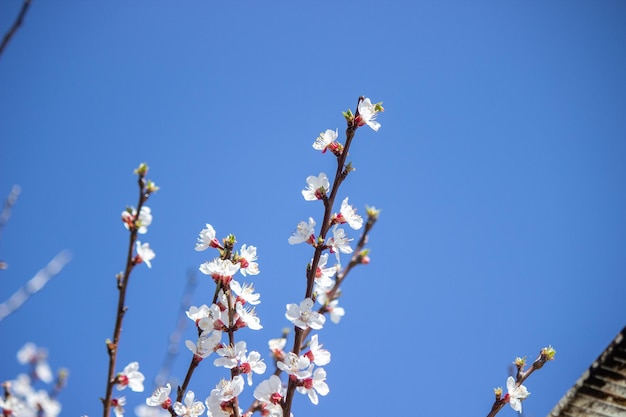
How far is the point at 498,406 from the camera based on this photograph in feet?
8.22

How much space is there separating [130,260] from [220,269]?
1.69ft

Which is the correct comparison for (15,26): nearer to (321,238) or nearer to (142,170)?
(142,170)

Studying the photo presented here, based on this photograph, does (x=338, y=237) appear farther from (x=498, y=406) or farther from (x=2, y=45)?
(x=2, y=45)

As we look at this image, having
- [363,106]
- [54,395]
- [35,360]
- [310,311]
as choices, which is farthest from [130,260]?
[35,360]

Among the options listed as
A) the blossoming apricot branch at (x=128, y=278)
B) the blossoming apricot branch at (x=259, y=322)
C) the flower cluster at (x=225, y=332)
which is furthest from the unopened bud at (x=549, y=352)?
the blossoming apricot branch at (x=128, y=278)

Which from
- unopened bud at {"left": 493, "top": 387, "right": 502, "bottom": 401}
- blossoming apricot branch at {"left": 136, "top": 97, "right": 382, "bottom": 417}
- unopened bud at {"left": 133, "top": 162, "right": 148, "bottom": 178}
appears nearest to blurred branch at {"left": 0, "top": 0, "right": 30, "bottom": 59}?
unopened bud at {"left": 133, "top": 162, "right": 148, "bottom": 178}

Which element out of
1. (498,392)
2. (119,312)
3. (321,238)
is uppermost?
(321,238)

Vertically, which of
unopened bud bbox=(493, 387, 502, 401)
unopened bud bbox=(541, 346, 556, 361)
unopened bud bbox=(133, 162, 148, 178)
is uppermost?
unopened bud bbox=(133, 162, 148, 178)

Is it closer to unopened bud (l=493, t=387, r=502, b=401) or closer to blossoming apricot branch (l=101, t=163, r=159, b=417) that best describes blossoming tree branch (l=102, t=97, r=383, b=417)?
blossoming apricot branch (l=101, t=163, r=159, b=417)

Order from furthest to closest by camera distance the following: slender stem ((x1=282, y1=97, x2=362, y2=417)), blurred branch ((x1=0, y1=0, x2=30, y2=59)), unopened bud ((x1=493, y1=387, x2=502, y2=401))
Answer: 1. unopened bud ((x1=493, y1=387, x2=502, y2=401))
2. slender stem ((x1=282, y1=97, x2=362, y2=417))
3. blurred branch ((x1=0, y1=0, x2=30, y2=59))

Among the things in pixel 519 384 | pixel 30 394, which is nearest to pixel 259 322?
pixel 519 384

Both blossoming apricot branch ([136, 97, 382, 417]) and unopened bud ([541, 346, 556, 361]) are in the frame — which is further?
unopened bud ([541, 346, 556, 361])

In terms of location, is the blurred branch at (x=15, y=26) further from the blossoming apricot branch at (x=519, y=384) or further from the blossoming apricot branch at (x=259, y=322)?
the blossoming apricot branch at (x=519, y=384)

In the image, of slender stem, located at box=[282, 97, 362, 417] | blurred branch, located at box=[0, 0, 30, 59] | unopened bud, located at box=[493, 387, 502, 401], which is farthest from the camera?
unopened bud, located at box=[493, 387, 502, 401]
